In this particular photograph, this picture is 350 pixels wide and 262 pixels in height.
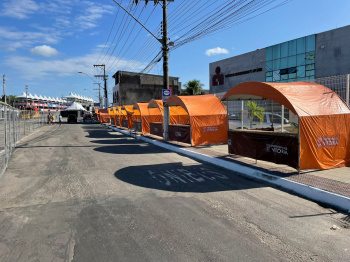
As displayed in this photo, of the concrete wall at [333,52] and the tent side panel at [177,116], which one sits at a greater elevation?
the concrete wall at [333,52]

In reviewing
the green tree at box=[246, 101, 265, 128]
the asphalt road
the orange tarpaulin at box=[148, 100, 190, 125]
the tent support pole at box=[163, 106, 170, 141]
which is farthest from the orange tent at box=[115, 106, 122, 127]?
the asphalt road

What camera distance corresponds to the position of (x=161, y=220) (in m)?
4.43

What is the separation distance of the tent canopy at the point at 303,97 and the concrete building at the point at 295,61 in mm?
24468

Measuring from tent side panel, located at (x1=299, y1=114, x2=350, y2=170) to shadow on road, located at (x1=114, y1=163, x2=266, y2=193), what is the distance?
60.7 inches

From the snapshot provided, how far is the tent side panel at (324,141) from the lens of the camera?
673 centimetres

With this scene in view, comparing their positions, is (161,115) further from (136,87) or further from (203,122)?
(136,87)

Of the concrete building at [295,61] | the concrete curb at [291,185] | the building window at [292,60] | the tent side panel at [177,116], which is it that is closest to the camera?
the concrete curb at [291,185]

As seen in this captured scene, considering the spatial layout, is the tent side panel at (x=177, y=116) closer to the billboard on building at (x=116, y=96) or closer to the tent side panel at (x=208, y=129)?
the tent side panel at (x=208, y=129)

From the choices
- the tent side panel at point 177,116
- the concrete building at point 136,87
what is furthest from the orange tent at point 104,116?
the tent side panel at point 177,116

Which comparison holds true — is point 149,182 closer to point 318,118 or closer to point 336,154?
point 318,118

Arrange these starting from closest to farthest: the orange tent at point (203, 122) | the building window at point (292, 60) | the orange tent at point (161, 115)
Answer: the orange tent at point (203, 122) → the orange tent at point (161, 115) → the building window at point (292, 60)

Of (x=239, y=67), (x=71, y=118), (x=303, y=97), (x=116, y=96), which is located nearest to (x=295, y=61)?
(x=239, y=67)

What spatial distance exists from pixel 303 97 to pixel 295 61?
30.4 m

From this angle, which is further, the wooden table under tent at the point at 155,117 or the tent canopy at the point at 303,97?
the wooden table under tent at the point at 155,117
